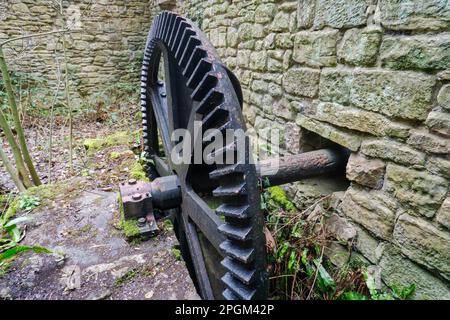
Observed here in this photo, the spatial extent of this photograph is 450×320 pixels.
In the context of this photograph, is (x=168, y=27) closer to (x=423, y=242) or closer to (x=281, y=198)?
(x=281, y=198)

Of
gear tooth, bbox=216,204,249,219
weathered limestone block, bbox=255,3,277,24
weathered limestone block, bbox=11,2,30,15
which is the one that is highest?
weathered limestone block, bbox=11,2,30,15

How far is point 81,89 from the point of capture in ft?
23.7

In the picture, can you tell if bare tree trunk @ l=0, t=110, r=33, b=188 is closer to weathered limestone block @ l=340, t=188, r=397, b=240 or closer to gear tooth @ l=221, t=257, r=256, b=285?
gear tooth @ l=221, t=257, r=256, b=285

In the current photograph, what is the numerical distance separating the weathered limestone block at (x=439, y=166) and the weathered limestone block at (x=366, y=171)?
282 millimetres

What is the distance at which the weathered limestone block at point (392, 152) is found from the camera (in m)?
1.48

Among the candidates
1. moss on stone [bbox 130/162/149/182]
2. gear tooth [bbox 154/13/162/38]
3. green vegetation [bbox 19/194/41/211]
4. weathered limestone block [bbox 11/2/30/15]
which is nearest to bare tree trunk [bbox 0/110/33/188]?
green vegetation [bbox 19/194/41/211]

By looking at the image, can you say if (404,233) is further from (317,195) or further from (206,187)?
(206,187)

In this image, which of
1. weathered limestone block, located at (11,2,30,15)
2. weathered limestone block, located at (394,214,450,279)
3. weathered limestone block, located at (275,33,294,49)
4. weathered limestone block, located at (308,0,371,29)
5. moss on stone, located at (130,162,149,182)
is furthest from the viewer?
weathered limestone block, located at (11,2,30,15)

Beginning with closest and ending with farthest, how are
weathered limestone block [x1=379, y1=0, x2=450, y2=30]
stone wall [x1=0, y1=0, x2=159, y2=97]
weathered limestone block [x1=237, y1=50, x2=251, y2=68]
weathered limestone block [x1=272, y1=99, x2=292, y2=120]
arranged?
weathered limestone block [x1=379, y1=0, x2=450, y2=30], weathered limestone block [x1=272, y1=99, x2=292, y2=120], weathered limestone block [x1=237, y1=50, x2=251, y2=68], stone wall [x1=0, y1=0, x2=159, y2=97]

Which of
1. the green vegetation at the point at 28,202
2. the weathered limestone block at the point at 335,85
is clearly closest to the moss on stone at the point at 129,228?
the green vegetation at the point at 28,202

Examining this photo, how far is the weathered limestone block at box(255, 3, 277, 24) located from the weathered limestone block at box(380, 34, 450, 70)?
1.32 meters

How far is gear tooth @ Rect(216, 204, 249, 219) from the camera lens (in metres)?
1.13

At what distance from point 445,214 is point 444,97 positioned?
1.81ft

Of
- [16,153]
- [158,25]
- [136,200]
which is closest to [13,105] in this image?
[16,153]
